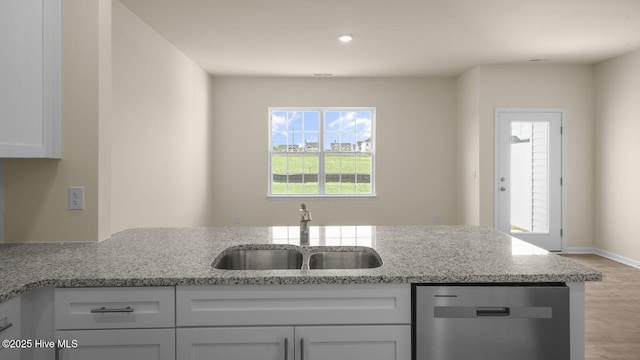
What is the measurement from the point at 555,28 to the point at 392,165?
9.57 ft

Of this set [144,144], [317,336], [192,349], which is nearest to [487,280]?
[317,336]

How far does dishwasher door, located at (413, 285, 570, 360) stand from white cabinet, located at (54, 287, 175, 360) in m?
0.85

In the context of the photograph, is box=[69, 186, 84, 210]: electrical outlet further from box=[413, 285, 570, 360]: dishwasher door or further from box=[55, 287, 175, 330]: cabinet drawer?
box=[413, 285, 570, 360]: dishwasher door

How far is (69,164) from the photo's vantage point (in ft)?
6.51

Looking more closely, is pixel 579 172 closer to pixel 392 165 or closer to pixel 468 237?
pixel 392 165

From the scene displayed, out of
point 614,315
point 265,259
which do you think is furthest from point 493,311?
point 614,315

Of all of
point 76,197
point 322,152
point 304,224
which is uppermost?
point 322,152

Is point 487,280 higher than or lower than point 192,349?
higher

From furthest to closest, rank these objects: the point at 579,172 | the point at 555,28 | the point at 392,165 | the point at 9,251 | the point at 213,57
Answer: the point at 392,165 → the point at 579,172 → the point at 213,57 → the point at 555,28 → the point at 9,251

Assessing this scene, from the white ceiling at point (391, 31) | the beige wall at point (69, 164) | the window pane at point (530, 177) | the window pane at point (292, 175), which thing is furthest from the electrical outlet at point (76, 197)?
the window pane at point (530, 177)

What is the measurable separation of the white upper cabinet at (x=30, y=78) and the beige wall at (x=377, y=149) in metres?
4.47

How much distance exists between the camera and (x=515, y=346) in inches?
56.3

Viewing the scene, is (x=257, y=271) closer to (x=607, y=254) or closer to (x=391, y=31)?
(x=391, y=31)

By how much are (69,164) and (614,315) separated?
4086mm
